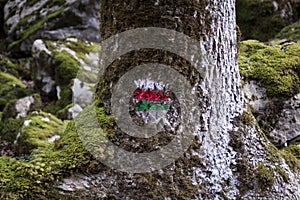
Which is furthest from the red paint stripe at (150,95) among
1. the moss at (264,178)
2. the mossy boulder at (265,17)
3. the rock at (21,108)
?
the mossy boulder at (265,17)

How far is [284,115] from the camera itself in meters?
4.48

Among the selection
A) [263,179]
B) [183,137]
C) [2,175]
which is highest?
[183,137]

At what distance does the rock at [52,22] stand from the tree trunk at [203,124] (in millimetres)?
9496

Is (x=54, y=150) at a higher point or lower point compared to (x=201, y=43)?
lower

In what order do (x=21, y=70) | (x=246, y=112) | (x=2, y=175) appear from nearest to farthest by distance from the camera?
(x=2, y=175) < (x=246, y=112) < (x=21, y=70)

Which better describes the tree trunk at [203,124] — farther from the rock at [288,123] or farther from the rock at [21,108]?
the rock at [21,108]

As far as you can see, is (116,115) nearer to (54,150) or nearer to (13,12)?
A: (54,150)

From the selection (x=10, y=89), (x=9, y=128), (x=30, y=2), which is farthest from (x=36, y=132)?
(x=30, y=2)

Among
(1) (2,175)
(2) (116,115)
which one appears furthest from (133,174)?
(1) (2,175)

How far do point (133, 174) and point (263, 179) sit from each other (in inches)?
44.7

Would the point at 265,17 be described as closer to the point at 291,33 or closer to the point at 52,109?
the point at 291,33

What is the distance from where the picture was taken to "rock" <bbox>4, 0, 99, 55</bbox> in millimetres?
12125

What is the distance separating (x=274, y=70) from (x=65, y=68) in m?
5.75

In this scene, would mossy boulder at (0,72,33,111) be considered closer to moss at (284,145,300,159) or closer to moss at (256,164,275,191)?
moss at (284,145,300,159)
